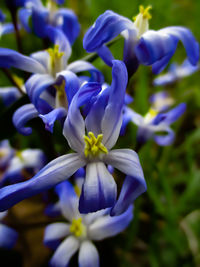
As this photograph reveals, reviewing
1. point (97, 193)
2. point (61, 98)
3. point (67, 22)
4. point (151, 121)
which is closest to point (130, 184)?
point (97, 193)

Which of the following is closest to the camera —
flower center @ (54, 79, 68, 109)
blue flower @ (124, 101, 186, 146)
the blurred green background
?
flower center @ (54, 79, 68, 109)

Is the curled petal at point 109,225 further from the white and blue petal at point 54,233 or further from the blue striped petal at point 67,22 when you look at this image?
the blue striped petal at point 67,22

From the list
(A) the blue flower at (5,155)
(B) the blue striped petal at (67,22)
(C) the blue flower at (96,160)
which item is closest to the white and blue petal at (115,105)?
(C) the blue flower at (96,160)

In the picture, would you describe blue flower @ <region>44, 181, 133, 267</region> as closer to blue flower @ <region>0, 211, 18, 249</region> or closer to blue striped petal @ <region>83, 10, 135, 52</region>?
blue flower @ <region>0, 211, 18, 249</region>

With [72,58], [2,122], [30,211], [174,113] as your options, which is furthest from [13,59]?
[30,211]

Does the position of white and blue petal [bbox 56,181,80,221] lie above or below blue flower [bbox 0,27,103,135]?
below

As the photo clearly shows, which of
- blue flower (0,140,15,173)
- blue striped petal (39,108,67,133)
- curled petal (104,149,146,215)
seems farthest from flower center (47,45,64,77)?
blue flower (0,140,15,173)

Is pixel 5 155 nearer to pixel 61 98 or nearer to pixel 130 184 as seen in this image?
pixel 61 98
